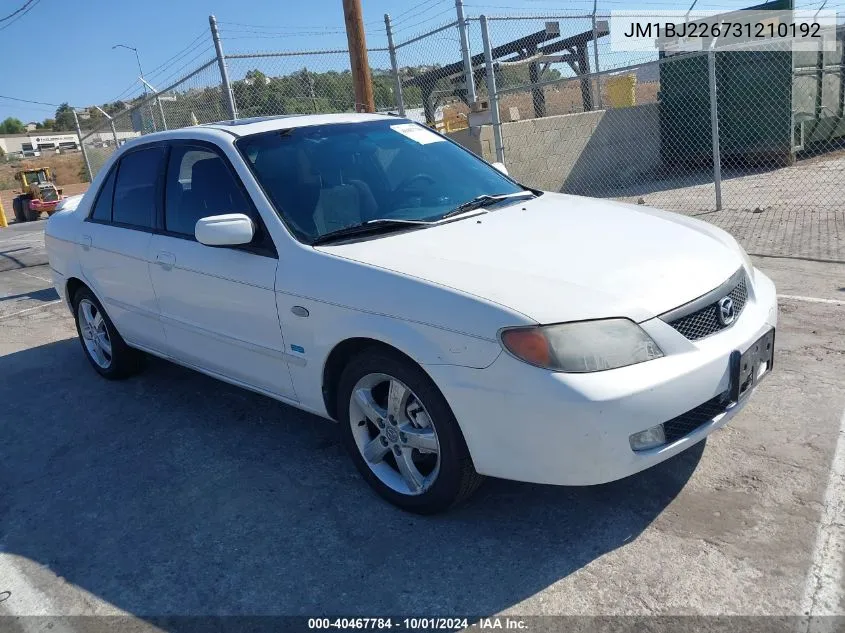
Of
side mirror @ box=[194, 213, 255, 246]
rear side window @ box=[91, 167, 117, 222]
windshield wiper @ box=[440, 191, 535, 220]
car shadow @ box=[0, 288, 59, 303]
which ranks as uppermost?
rear side window @ box=[91, 167, 117, 222]

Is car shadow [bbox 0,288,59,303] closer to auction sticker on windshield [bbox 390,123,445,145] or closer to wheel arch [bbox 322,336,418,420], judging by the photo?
auction sticker on windshield [bbox 390,123,445,145]

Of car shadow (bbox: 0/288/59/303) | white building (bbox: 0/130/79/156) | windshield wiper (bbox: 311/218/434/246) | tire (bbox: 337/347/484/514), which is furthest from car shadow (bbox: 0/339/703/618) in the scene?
white building (bbox: 0/130/79/156)

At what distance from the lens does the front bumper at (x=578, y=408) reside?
2555mm

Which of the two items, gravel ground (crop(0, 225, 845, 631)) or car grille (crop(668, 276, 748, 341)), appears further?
car grille (crop(668, 276, 748, 341))

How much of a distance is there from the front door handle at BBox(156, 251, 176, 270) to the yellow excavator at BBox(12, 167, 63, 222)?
23.9m

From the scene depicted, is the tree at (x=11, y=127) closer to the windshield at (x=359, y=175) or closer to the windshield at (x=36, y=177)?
the windshield at (x=36, y=177)

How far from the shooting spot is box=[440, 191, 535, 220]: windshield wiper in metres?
3.72

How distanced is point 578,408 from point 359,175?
1.91 meters

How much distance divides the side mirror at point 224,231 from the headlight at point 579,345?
147 cm

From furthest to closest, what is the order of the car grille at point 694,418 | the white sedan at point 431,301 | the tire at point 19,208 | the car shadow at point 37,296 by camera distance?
the tire at point 19,208, the car shadow at point 37,296, the car grille at point 694,418, the white sedan at point 431,301

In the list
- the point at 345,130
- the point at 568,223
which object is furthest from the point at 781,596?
the point at 345,130

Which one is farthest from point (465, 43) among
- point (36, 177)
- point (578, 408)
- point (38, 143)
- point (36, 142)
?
point (36, 142)

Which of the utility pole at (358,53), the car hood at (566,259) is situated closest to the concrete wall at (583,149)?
the utility pole at (358,53)

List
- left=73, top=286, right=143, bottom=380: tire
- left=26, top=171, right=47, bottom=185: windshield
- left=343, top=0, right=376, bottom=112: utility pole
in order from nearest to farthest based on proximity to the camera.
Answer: left=73, top=286, right=143, bottom=380: tire → left=343, top=0, right=376, bottom=112: utility pole → left=26, top=171, right=47, bottom=185: windshield
